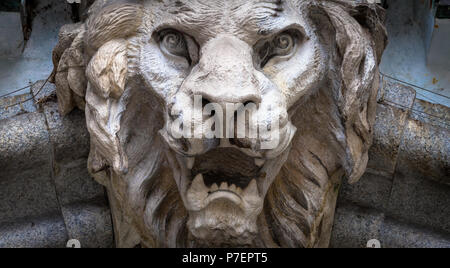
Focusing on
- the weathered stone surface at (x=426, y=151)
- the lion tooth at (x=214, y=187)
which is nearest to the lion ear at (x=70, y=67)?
the lion tooth at (x=214, y=187)

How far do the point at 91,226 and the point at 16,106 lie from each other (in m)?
0.41

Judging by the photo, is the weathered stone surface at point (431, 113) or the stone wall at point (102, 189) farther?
the weathered stone surface at point (431, 113)

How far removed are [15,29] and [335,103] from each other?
1.21m

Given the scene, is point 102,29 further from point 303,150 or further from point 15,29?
point 15,29

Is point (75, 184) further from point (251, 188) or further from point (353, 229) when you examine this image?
point (353, 229)

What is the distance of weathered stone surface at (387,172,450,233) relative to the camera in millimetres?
2465

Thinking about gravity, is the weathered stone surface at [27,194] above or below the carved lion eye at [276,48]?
below

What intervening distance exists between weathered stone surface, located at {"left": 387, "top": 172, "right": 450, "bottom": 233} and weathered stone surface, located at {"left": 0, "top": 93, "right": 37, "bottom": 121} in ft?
3.49

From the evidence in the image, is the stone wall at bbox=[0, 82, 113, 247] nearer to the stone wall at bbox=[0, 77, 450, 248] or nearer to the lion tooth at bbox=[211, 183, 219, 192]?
the stone wall at bbox=[0, 77, 450, 248]

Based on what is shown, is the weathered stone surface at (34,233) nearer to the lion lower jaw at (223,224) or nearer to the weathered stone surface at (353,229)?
the lion lower jaw at (223,224)

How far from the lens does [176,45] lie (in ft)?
6.68

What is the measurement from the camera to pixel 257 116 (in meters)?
1.86

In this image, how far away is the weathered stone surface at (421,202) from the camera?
2.46 m

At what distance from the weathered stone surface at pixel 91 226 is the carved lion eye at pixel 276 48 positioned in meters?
0.71
